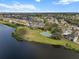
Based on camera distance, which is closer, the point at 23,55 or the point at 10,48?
the point at 23,55

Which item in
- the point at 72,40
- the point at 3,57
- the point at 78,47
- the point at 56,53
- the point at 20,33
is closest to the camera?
the point at 3,57

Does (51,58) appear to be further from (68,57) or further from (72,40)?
(72,40)

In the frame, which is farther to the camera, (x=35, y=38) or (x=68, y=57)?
(x=35, y=38)

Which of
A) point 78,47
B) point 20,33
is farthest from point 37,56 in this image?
point 20,33

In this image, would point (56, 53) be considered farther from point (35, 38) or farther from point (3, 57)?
point (35, 38)

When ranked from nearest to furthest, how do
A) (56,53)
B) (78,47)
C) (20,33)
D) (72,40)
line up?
(56,53) → (78,47) → (72,40) → (20,33)

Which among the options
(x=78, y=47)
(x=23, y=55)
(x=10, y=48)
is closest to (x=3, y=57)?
(x=23, y=55)

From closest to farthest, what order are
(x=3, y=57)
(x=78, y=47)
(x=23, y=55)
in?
(x=3, y=57)
(x=23, y=55)
(x=78, y=47)

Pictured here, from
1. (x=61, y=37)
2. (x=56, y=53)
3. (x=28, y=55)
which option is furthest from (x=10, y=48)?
(x=61, y=37)

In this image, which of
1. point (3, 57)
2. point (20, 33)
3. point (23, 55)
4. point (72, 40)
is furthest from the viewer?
point (20, 33)
